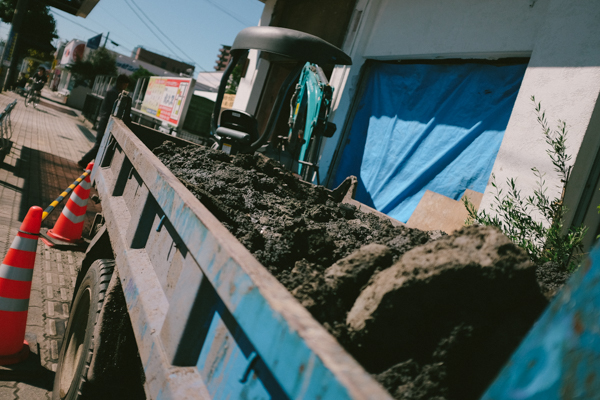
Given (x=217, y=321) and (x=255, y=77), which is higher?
(x=255, y=77)

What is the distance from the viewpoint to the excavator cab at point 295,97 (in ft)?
16.9

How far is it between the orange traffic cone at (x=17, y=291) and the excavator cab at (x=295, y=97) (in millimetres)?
3289

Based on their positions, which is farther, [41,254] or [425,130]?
[425,130]

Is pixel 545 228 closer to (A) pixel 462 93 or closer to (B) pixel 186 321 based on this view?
(B) pixel 186 321

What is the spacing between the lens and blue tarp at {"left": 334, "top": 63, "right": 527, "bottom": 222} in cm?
575

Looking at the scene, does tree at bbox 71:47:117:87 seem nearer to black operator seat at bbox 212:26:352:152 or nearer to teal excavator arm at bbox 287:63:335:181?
teal excavator arm at bbox 287:63:335:181

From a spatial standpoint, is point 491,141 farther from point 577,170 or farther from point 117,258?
point 117,258

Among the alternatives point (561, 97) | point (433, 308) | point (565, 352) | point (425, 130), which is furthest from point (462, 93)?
point (565, 352)

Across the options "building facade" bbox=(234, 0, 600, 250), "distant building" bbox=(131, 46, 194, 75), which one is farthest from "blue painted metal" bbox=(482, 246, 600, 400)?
"distant building" bbox=(131, 46, 194, 75)

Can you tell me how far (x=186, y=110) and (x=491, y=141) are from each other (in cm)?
1048

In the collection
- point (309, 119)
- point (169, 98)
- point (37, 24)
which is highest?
point (37, 24)

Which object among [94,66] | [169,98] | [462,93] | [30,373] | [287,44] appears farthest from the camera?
[94,66]

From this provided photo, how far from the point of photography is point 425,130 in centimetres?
659

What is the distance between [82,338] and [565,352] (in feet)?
Result: 8.23
